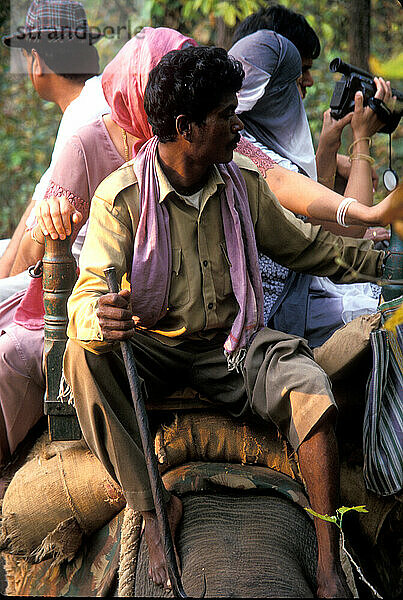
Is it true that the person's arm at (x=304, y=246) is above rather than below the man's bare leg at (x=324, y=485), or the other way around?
above

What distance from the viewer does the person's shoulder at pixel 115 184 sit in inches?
97.7

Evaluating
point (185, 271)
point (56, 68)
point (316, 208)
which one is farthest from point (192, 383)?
point (56, 68)

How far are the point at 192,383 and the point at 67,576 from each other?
735 millimetres

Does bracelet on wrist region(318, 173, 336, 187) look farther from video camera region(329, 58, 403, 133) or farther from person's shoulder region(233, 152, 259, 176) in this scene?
person's shoulder region(233, 152, 259, 176)

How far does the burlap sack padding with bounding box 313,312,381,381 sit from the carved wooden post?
811mm

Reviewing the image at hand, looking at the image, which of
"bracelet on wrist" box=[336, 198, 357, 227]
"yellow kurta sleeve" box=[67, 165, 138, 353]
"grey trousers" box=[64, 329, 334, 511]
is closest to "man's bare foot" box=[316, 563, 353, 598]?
"grey trousers" box=[64, 329, 334, 511]

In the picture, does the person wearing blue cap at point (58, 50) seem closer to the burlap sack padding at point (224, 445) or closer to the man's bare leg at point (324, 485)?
the burlap sack padding at point (224, 445)

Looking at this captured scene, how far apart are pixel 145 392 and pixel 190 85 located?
91cm

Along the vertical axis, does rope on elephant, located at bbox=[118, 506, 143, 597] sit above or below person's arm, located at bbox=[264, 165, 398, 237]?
below

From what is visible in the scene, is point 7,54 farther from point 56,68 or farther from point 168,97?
point 168,97

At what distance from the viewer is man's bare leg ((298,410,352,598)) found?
2.15 metres

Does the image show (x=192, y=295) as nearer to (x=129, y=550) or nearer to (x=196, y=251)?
(x=196, y=251)

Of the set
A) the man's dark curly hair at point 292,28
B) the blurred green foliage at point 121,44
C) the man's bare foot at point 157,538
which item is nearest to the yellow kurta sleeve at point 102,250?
the man's bare foot at point 157,538

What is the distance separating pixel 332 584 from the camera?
211 centimetres
